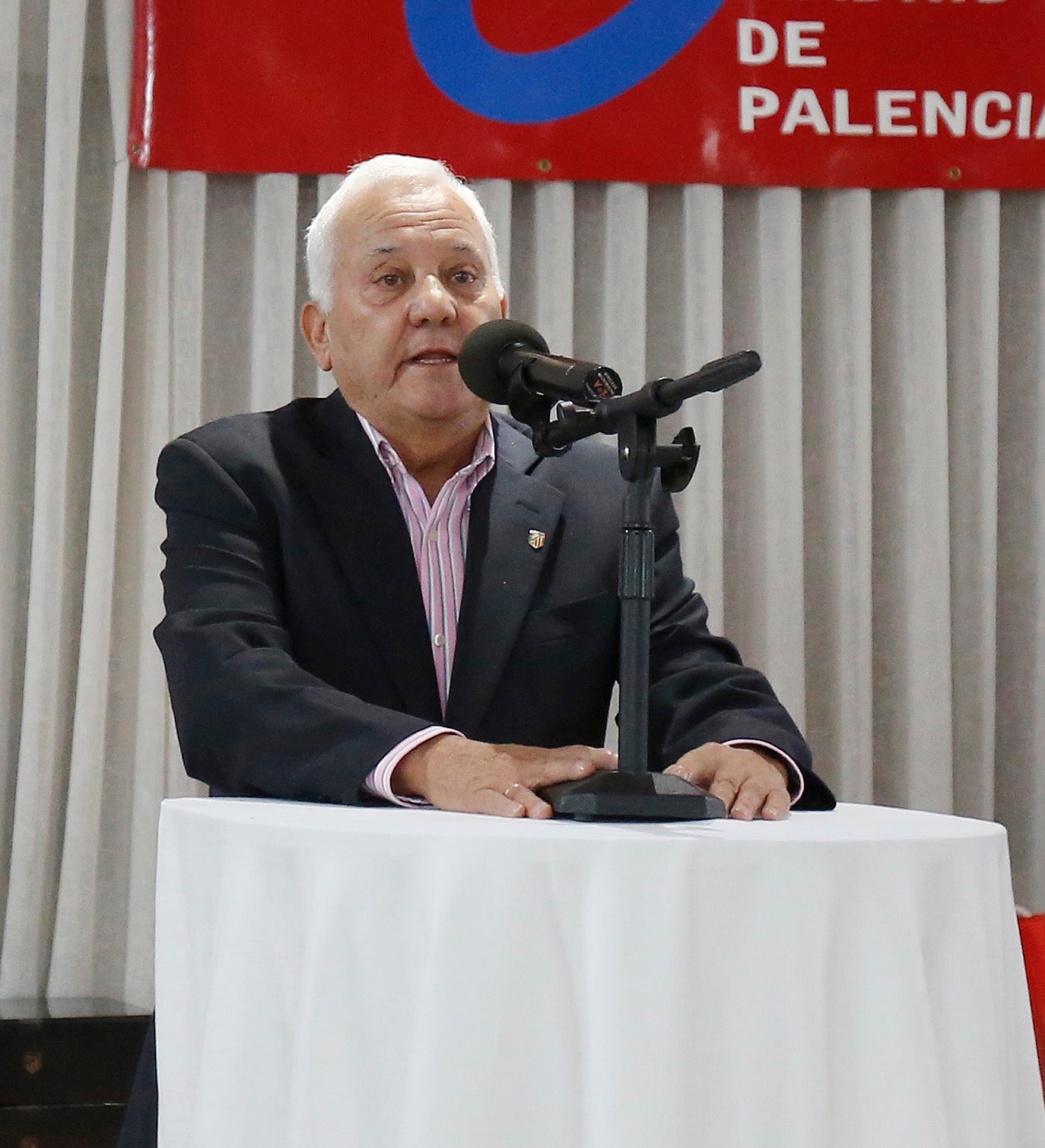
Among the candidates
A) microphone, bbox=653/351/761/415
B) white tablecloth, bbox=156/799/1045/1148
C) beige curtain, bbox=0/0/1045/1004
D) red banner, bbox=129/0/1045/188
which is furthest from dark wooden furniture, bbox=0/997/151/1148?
microphone, bbox=653/351/761/415

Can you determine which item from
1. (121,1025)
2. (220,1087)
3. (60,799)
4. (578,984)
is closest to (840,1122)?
(578,984)

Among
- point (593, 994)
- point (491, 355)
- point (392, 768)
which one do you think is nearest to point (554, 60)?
point (491, 355)

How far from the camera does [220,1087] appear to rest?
1.15 m

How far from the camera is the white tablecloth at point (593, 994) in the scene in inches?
42.0

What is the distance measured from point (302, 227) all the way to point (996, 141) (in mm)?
1573

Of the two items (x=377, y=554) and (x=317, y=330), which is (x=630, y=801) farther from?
(x=317, y=330)

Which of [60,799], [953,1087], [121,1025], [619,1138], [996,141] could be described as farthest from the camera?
[996,141]

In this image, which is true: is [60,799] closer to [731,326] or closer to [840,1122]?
[731,326]

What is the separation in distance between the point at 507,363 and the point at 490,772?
16.6 inches

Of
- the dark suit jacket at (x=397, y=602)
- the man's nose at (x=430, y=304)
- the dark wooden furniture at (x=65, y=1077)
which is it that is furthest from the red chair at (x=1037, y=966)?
the dark wooden furniture at (x=65, y=1077)

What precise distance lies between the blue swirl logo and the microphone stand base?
7.21 ft

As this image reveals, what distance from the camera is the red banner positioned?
3.04 metres

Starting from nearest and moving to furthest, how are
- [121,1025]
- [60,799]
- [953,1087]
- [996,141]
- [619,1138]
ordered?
[619,1138], [953,1087], [121,1025], [60,799], [996,141]

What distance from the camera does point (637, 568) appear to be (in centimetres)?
131
